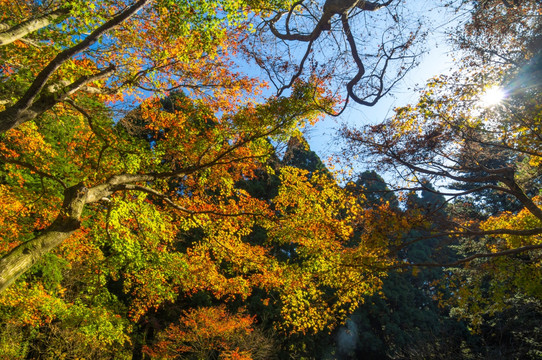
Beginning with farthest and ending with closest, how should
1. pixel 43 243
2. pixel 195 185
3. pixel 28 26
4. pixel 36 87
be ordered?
pixel 195 185
pixel 28 26
pixel 36 87
pixel 43 243

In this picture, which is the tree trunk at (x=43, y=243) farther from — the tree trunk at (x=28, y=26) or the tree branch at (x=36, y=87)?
the tree trunk at (x=28, y=26)

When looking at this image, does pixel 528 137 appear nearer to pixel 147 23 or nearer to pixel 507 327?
pixel 147 23

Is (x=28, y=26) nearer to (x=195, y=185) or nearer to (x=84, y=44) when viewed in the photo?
(x=84, y=44)

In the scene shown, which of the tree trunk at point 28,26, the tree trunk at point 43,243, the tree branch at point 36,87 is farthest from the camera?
the tree trunk at point 28,26

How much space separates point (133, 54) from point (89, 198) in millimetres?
4047

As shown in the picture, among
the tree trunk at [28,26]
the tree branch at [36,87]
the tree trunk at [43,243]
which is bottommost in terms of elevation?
the tree trunk at [43,243]

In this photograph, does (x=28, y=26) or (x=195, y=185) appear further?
(x=195, y=185)

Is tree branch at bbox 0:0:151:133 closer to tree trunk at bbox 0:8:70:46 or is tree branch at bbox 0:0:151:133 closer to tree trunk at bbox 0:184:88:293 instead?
tree trunk at bbox 0:8:70:46

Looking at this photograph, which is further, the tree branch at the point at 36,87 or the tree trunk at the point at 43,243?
the tree branch at the point at 36,87

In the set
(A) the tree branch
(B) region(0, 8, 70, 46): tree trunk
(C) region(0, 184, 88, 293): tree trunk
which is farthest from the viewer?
(B) region(0, 8, 70, 46): tree trunk

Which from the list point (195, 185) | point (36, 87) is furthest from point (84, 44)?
point (195, 185)

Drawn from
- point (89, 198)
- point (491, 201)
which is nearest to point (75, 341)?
point (89, 198)

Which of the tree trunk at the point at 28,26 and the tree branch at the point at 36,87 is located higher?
the tree trunk at the point at 28,26

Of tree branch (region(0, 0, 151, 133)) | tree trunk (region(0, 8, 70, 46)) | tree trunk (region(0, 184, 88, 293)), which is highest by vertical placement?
tree trunk (region(0, 8, 70, 46))
